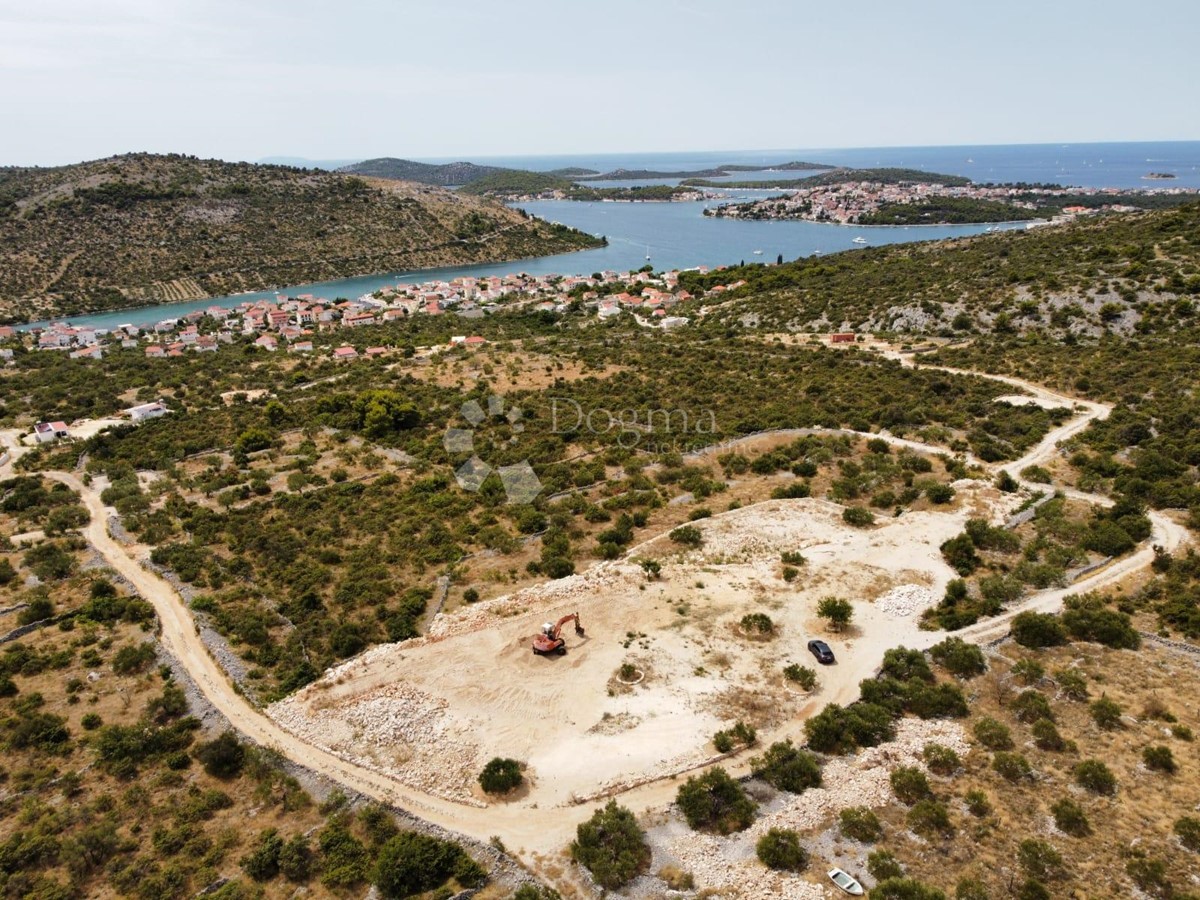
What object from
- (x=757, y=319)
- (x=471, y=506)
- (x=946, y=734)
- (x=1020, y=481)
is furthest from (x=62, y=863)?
(x=757, y=319)

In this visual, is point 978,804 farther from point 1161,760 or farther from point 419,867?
point 419,867

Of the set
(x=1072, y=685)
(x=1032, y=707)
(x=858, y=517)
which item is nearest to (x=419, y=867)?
(x=1032, y=707)

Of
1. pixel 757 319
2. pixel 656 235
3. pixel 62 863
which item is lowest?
pixel 62 863

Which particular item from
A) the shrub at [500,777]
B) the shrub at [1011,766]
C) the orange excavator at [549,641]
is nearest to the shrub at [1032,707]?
the shrub at [1011,766]

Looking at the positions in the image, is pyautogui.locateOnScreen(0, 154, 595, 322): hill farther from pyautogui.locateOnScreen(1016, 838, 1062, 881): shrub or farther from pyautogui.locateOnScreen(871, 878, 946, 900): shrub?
pyautogui.locateOnScreen(1016, 838, 1062, 881): shrub

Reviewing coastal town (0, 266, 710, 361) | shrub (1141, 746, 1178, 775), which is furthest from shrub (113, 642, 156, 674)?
coastal town (0, 266, 710, 361)

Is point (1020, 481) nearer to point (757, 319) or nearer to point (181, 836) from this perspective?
point (181, 836)
